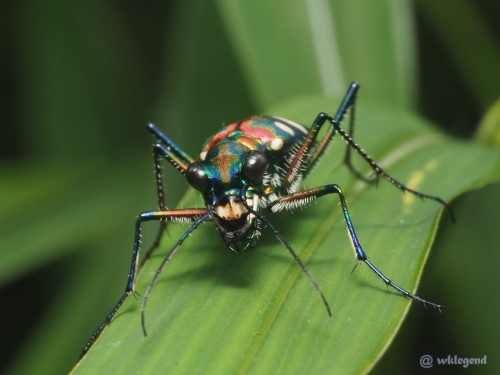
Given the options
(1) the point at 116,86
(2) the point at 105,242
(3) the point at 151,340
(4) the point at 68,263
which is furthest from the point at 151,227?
(3) the point at 151,340

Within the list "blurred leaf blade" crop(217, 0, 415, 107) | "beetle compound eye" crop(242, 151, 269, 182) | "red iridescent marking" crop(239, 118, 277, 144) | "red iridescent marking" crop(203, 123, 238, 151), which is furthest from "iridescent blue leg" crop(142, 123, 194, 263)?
"blurred leaf blade" crop(217, 0, 415, 107)

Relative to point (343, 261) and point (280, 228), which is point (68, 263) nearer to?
point (280, 228)

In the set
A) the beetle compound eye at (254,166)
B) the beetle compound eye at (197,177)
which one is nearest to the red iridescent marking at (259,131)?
the beetle compound eye at (254,166)

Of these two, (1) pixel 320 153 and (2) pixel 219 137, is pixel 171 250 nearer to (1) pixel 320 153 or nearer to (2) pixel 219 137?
(2) pixel 219 137

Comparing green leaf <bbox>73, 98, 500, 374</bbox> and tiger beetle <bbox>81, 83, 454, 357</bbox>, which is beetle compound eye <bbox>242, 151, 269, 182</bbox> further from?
green leaf <bbox>73, 98, 500, 374</bbox>

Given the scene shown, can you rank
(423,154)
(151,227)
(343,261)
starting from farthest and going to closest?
(151,227)
(423,154)
(343,261)

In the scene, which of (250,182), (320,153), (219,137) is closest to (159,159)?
(219,137)
